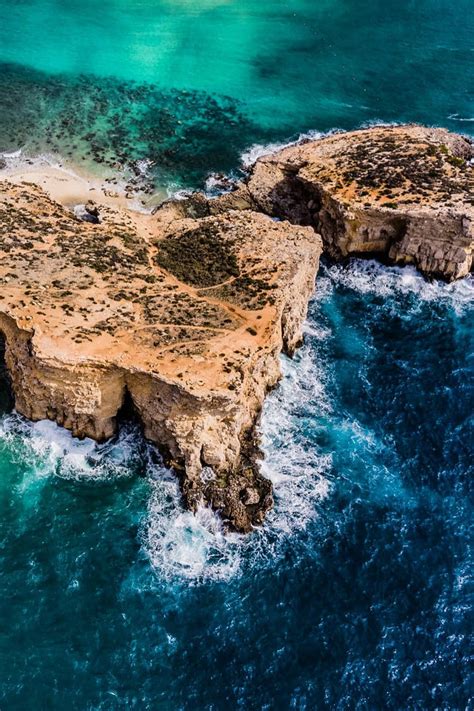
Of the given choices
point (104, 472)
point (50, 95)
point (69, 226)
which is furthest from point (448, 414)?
point (50, 95)

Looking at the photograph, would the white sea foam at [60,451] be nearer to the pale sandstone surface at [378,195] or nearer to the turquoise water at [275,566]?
the turquoise water at [275,566]

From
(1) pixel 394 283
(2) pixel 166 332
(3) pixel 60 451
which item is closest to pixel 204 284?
(2) pixel 166 332

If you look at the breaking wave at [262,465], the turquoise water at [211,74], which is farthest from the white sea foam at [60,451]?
the turquoise water at [211,74]

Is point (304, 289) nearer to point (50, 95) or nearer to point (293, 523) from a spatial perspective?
point (293, 523)

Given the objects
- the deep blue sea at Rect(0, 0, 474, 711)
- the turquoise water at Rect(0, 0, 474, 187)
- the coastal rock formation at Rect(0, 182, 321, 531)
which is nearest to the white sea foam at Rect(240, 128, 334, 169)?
the turquoise water at Rect(0, 0, 474, 187)

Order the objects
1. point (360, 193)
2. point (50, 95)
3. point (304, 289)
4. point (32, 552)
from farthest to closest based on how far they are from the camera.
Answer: point (50, 95) → point (360, 193) → point (304, 289) → point (32, 552)

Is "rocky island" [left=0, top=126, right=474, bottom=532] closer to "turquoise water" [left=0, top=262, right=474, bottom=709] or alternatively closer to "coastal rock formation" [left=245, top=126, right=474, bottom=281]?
"coastal rock formation" [left=245, top=126, right=474, bottom=281]
